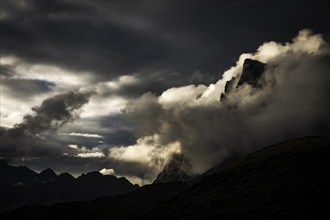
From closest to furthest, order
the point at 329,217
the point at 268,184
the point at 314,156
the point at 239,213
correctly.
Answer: the point at 329,217
the point at 239,213
the point at 268,184
the point at 314,156

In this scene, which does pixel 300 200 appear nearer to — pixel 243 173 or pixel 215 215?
pixel 215 215

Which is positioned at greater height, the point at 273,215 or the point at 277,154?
the point at 277,154

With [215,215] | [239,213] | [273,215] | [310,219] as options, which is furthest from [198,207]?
[310,219]

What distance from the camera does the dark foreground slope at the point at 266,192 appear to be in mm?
88000

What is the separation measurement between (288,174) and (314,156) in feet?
59.4

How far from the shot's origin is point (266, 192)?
106375 mm

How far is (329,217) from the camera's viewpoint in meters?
74.9

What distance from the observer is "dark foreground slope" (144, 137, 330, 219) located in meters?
88.0

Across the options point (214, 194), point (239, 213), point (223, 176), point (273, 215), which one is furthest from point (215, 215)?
point (223, 176)

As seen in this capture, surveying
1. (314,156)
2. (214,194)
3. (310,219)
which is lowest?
(310,219)

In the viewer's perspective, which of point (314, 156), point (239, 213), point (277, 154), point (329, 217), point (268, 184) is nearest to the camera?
point (329, 217)

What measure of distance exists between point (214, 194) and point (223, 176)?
97.3ft

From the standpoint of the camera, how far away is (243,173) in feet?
482

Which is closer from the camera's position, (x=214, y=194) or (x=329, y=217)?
(x=329, y=217)
